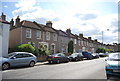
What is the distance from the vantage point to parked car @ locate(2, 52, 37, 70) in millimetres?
11111

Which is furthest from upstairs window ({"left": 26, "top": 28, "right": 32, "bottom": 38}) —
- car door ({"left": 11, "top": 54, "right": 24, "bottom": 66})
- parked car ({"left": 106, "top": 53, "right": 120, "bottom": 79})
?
parked car ({"left": 106, "top": 53, "right": 120, "bottom": 79})

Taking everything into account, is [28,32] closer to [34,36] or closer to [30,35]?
[30,35]

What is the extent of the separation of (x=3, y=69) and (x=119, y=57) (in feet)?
30.4

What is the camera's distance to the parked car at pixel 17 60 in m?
11.1

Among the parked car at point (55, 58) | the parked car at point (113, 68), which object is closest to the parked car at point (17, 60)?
the parked car at point (55, 58)

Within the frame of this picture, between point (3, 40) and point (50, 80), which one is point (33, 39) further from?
point (50, 80)

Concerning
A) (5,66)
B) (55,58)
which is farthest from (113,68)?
(55,58)

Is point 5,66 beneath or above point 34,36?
beneath

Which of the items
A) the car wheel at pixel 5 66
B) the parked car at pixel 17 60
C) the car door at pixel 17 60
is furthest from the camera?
the car door at pixel 17 60

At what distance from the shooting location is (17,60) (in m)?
11.9

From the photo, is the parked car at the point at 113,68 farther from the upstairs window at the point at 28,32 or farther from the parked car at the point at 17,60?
the upstairs window at the point at 28,32

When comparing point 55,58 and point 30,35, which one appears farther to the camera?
point 30,35

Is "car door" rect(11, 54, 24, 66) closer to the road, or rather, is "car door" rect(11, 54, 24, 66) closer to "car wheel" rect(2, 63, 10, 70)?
"car wheel" rect(2, 63, 10, 70)

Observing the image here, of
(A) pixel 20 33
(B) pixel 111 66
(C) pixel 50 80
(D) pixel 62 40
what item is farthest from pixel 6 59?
(D) pixel 62 40
